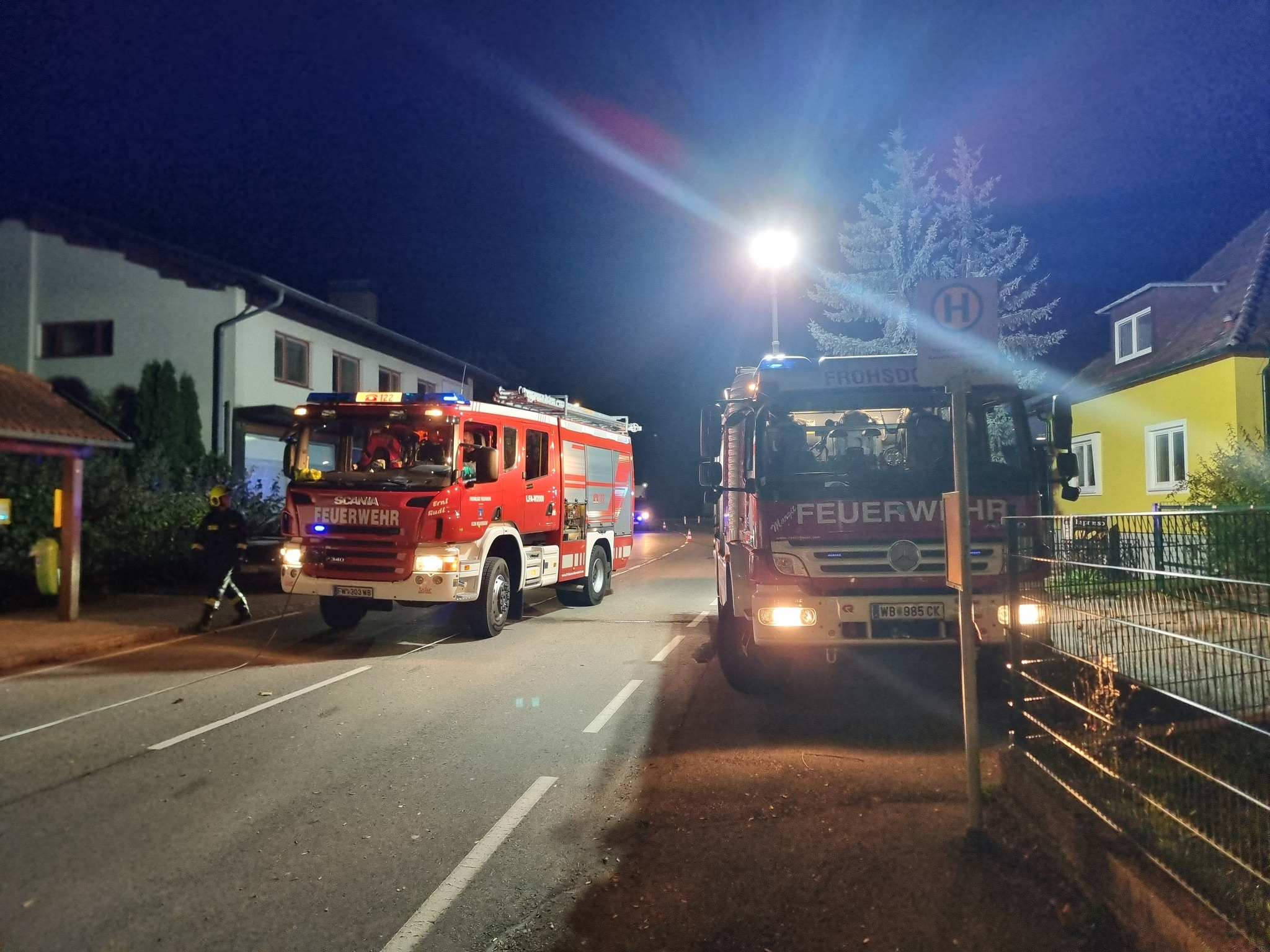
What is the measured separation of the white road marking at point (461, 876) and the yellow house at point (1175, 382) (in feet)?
52.8

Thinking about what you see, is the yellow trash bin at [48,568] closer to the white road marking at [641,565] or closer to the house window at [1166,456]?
the white road marking at [641,565]

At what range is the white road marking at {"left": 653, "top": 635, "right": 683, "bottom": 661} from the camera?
959 cm

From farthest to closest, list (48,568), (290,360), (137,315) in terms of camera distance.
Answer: (290,360), (137,315), (48,568)

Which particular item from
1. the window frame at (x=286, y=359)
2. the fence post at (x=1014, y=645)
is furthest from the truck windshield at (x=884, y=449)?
the window frame at (x=286, y=359)

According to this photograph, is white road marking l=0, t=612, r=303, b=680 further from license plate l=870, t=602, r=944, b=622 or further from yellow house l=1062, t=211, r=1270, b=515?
yellow house l=1062, t=211, r=1270, b=515

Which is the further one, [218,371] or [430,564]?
[218,371]

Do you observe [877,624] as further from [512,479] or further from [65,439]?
[65,439]

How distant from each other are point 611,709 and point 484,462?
167 inches

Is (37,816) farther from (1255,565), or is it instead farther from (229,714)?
(1255,565)

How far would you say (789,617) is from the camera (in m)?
6.85

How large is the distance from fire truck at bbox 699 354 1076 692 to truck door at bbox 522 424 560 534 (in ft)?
14.9

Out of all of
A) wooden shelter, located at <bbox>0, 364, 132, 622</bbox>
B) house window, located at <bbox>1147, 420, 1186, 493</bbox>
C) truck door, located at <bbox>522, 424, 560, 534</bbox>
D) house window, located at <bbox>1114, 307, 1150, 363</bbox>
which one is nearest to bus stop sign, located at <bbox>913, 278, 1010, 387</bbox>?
truck door, located at <bbox>522, 424, 560, 534</bbox>

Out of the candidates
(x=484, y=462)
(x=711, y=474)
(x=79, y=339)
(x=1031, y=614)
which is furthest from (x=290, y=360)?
(x=1031, y=614)

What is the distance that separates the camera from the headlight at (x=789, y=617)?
22.4 ft
